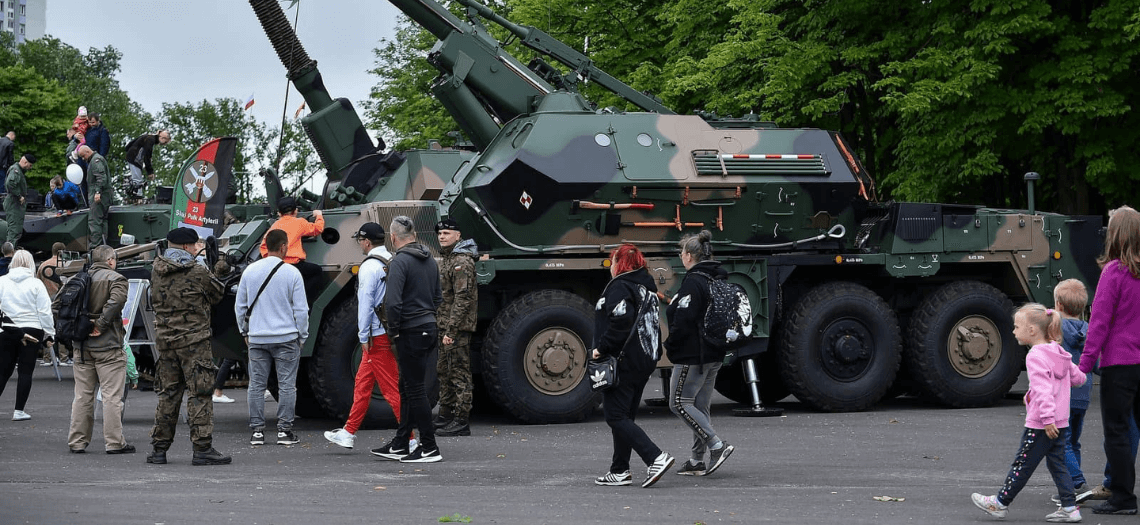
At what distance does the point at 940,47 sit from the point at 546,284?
11095mm

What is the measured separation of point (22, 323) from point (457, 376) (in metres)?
4.62

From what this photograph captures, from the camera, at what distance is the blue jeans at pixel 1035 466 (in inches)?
340

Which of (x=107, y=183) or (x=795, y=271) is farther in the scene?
(x=107, y=183)

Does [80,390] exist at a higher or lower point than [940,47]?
lower

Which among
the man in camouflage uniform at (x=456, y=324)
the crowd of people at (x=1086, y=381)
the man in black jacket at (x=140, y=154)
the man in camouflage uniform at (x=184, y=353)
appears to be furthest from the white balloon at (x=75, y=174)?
the crowd of people at (x=1086, y=381)

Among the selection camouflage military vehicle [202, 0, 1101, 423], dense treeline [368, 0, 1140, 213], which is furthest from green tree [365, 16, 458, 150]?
camouflage military vehicle [202, 0, 1101, 423]

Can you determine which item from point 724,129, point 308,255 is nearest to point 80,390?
point 308,255

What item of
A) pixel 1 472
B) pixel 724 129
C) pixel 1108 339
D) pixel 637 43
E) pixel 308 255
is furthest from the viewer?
pixel 637 43

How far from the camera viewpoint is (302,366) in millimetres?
14859

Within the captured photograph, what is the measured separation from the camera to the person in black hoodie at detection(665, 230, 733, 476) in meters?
10.4

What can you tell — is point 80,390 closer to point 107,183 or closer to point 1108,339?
point 1108,339

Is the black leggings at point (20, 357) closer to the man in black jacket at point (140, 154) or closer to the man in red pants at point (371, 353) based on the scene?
the man in red pants at point (371, 353)

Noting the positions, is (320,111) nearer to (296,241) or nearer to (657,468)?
(296,241)

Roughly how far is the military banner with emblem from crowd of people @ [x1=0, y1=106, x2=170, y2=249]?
13.7ft
